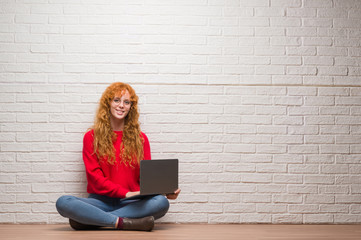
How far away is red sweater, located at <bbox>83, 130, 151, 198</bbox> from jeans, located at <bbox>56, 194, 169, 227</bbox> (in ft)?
0.30

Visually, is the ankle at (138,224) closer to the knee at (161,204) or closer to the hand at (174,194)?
the knee at (161,204)

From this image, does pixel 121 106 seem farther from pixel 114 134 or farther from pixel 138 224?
pixel 138 224

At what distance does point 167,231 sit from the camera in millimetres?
2783

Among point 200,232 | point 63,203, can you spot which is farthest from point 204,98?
point 63,203

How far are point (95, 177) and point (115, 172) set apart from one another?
166 millimetres

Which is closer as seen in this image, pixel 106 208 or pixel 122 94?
pixel 106 208

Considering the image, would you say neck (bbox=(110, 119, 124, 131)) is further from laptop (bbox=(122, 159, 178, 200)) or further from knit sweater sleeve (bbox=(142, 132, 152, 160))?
laptop (bbox=(122, 159, 178, 200))

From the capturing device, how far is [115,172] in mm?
3002

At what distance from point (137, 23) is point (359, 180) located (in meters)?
2.28

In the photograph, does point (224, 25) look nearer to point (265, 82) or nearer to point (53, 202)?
point (265, 82)

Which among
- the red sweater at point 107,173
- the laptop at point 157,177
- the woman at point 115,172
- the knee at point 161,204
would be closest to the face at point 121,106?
the woman at point 115,172

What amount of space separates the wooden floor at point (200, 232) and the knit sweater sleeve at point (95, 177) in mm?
288

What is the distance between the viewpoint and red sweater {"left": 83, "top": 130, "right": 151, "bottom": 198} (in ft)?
9.50

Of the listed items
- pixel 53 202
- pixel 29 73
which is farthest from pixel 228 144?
pixel 29 73
